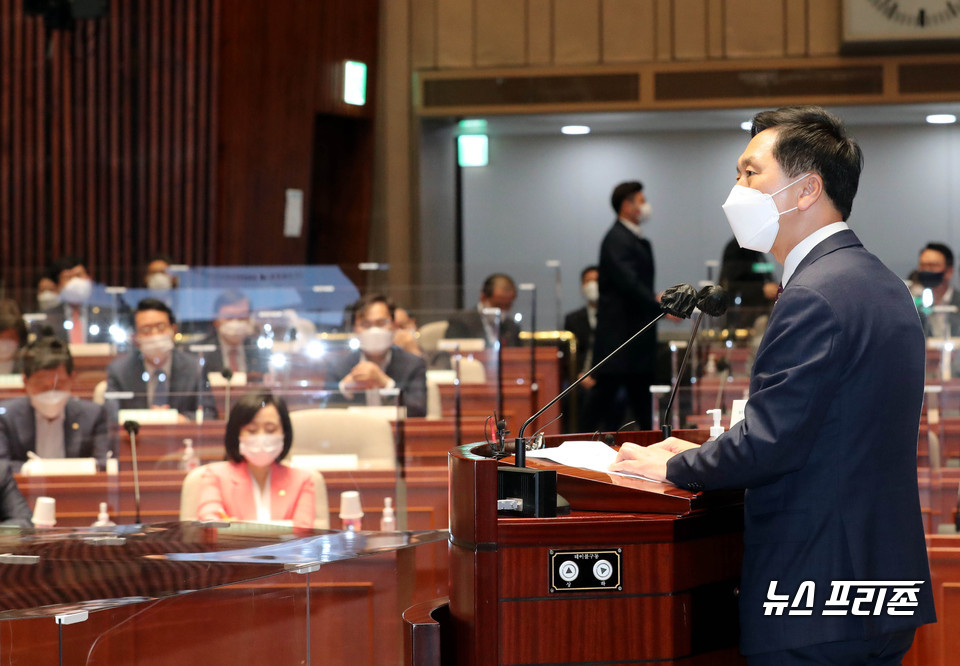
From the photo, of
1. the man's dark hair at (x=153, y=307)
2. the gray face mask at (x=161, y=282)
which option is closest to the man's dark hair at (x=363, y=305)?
the man's dark hair at (x=153, y=307)

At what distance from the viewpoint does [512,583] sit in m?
1.68

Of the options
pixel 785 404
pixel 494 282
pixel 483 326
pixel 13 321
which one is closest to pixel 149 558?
pixel 785 404

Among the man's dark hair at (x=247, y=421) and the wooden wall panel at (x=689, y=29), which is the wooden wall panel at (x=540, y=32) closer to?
the wooden wall panel at (x=689, y=29)

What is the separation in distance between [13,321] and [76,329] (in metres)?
0.45

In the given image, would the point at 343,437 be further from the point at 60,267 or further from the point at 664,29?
the point at 664,29

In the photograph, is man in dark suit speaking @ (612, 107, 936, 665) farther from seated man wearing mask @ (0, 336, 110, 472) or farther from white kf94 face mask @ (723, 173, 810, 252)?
seated man wearing mask @ (0, 336, 110, 472)

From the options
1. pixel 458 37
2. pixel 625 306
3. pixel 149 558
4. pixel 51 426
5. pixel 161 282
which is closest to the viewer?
pixel 149 558

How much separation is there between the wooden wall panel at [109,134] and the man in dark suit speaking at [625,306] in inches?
175

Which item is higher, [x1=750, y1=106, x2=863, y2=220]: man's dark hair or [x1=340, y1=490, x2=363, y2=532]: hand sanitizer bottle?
[x1=750, y1=106, x2=863, y2=220]: man's dark hair

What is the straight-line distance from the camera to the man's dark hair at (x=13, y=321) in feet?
20.6

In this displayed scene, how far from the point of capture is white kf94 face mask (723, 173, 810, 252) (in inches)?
69.9

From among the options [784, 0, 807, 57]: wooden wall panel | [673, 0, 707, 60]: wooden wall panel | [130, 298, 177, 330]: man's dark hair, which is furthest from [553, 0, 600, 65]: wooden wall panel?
[130, 298, 177, 330]: man's dark hair

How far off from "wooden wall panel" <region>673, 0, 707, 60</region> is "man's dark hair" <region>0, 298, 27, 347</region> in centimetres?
603

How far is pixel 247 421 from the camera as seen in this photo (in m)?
3.87
